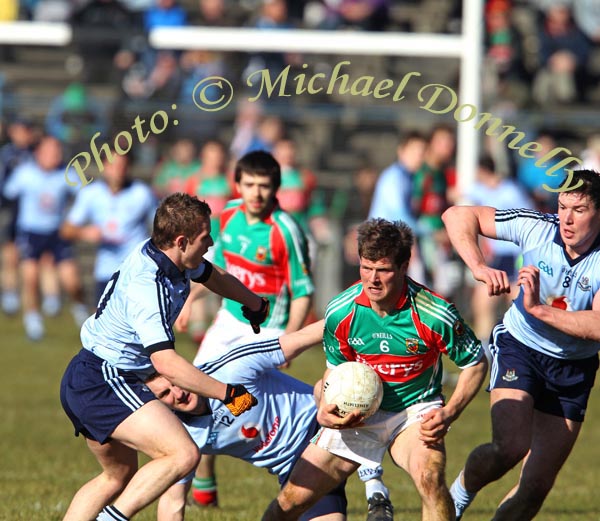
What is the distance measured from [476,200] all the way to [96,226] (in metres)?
4.61

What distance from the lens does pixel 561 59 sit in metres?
20.2

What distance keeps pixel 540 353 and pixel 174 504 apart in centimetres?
224

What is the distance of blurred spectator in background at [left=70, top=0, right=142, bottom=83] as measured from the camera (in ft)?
55.0

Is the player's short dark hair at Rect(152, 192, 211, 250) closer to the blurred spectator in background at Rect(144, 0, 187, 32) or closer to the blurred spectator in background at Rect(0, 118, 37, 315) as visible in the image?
the blurred spectator in background at Rect(0, 118, 37, 315)

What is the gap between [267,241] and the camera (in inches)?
355

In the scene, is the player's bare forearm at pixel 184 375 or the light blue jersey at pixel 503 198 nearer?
the player's bare forearm at pixel 184 375

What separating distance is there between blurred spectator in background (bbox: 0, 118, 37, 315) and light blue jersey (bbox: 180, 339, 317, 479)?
12182mm

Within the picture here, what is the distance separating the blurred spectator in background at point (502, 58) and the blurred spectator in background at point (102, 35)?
5186 mm

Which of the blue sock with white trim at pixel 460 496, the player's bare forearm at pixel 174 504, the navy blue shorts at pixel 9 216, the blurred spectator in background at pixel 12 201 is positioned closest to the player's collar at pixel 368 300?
the blue sock with white trim at pixel 460 496

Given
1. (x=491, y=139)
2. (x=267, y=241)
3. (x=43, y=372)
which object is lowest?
Result: (x=43, y=372)

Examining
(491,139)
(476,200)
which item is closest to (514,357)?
(476,200)

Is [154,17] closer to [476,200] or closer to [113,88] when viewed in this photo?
[113,88]

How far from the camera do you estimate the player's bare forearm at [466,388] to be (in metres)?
6.21

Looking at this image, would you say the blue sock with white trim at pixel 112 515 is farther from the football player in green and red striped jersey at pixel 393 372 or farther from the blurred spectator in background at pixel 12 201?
the blurred spectator in background at pixel 12 201
